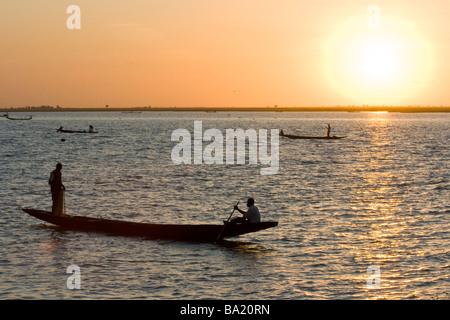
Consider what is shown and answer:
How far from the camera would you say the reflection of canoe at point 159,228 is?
25.0 metres

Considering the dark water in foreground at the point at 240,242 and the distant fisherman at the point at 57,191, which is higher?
the distant fisherman at the point at 57,191

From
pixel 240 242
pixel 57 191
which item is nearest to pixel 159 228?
pixel 240 242

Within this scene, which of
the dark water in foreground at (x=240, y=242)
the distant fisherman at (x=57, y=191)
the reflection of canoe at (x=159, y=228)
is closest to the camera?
the dark water in foreground at (x=240, y=242)

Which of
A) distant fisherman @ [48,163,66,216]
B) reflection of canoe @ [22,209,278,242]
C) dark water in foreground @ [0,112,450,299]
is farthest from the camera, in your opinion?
distant fisherman @ [48,163,66,216]

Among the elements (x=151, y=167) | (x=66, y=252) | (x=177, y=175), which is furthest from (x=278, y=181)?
(x=66, y=252)

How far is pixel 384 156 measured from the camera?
269 ft

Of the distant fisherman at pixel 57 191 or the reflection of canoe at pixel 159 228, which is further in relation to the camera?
the distant fisherman at pixel 57 191

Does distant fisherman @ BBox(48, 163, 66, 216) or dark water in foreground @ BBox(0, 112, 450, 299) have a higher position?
distant fisherman @ BBox(48, 163, 66, 216)

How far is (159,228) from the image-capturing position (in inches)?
1027

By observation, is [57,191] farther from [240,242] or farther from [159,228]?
[240,242]

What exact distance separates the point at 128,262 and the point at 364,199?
2158 centimetres

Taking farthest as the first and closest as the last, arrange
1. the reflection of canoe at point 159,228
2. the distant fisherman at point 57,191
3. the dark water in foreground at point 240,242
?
the distant fisherman at point 57,191 < the reflection of canoe at point 159,228 < the dark water in foreground at point 240,242

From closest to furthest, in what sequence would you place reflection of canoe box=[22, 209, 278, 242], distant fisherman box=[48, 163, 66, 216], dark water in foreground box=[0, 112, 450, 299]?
dark water in foreground box=[0, 112, 450, 299]
reflection of canoe box=[22, 209, 278, 242]
distant fisherman box=[48, 163, 66, 216]

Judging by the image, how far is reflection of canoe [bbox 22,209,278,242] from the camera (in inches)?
984
